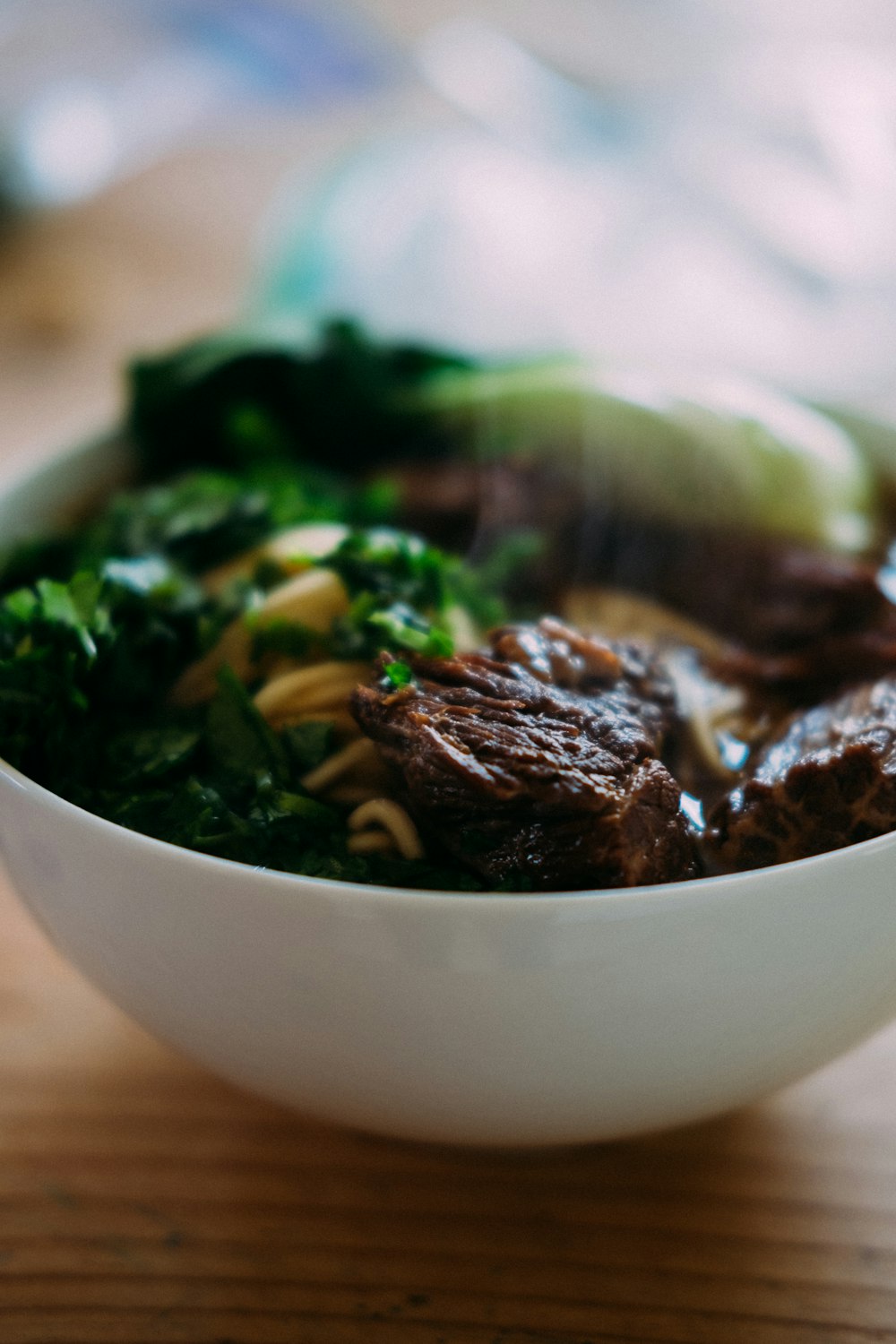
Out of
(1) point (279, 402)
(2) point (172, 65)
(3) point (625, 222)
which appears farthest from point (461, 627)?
(2) point (172, 65)

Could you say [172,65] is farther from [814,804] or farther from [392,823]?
[814,804]

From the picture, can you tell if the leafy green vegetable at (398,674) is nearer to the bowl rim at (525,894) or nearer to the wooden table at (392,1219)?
the bowl rim at (525,894)

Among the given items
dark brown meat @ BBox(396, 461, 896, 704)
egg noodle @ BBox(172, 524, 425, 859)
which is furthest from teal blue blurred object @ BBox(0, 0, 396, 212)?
egg noodle @ BBox(172, 524, 425, 859)

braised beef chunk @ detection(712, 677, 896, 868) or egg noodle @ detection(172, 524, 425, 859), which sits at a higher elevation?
egg noodle @ detection(172, 524, 425, 859)

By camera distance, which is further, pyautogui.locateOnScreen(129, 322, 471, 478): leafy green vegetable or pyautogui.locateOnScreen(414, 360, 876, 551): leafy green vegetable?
pyautogui.locateOnScreen(129, 322, 471, 478): leafy green vegetable

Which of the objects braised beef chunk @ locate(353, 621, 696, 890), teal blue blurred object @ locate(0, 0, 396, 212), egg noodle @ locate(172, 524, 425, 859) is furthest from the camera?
teal blue blurred object @ locate(0, 0, 396, 212)

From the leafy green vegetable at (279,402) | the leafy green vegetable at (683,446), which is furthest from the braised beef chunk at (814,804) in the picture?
the leafy green vegetable at (279,402)

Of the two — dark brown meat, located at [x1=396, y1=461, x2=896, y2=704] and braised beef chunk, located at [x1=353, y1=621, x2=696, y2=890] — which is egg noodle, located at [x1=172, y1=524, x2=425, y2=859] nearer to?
braised beef chunk, located at [x1=353, y1=621, x2=696, y2=890]
